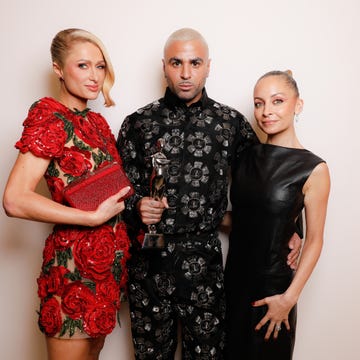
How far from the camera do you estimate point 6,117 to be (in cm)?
253

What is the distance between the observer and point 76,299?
5.68ft

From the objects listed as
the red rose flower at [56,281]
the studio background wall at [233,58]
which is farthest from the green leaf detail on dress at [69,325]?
the studio background wall at [233,58]

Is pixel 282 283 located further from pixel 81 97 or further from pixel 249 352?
pixel 81 97

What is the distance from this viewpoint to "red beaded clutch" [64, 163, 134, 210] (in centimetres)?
166

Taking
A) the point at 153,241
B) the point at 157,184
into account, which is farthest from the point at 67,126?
the point at 153,241

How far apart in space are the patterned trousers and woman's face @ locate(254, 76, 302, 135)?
618 mm

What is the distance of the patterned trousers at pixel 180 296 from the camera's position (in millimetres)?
2031

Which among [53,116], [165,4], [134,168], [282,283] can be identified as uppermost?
[165,4]

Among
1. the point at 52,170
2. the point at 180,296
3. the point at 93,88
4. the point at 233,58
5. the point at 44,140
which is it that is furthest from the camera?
the point at 233,58

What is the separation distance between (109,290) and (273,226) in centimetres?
75

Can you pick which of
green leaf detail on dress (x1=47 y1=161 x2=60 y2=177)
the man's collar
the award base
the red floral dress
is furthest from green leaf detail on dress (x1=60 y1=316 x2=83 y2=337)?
the man's collar

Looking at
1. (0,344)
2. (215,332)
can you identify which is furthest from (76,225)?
(0,344)

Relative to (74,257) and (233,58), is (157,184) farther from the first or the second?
(233,58)

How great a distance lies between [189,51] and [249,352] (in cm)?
140
